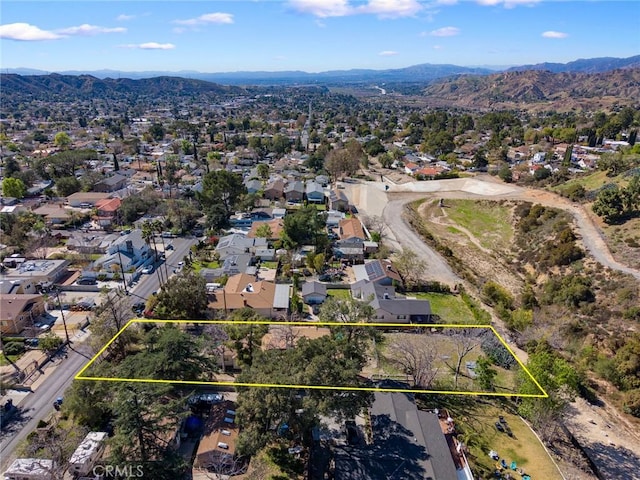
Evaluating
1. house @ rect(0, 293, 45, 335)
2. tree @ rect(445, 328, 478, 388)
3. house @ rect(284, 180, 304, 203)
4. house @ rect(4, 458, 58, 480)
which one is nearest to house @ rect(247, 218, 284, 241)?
house @ rect(284, 180, 304, 203)

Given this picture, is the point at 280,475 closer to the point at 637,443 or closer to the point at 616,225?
the point at 637,443

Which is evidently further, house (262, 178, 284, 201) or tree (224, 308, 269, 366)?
house (262, 178, 284, 201)

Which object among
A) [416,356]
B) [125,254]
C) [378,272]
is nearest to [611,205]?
[378,272]

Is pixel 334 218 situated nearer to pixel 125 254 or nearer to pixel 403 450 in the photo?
pixel 125 254

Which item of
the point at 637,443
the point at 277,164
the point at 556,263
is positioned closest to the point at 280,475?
the point at 637,443

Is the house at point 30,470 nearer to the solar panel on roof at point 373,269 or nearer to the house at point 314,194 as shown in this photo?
the solar panel on roof at point 373,269
